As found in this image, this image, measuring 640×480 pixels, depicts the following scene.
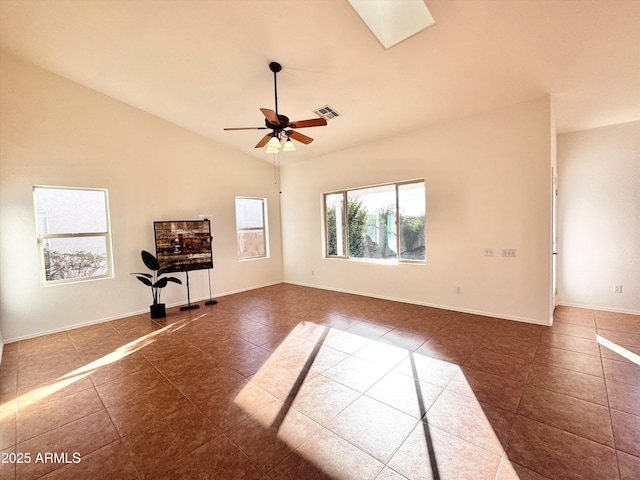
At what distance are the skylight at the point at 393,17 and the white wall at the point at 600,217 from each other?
3.92m

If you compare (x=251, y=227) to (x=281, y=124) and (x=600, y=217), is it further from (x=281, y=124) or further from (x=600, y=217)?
(x=600, y=217)

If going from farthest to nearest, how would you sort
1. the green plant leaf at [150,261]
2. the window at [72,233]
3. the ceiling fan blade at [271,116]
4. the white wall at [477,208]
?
the green plant leaf at [150,261] → the window at [72,233] → the white wall at [477,208] → the ceiling fan blade at [271,116]

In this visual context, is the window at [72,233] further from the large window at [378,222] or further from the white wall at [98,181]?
the large window at [378,222]

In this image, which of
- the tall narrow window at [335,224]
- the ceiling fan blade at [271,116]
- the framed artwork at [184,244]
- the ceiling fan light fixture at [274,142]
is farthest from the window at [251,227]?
the ceiling fan blade at [271,116]

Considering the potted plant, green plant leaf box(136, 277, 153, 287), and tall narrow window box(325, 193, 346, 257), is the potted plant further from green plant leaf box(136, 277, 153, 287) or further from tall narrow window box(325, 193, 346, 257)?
tall narrow window box(325, 193, 346, 257)

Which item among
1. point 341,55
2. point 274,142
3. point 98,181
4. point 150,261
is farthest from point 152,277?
point 341,55

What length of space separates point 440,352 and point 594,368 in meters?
1.43

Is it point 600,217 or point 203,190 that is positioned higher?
point 203,190

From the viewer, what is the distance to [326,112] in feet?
14.6

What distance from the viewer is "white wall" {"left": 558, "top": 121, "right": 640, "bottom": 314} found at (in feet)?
14.0

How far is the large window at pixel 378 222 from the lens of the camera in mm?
5102

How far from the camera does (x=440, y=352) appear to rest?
3.18m

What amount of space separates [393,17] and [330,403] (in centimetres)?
387

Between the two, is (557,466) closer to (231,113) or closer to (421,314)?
(421,314)
